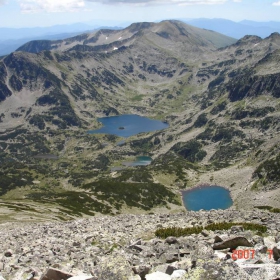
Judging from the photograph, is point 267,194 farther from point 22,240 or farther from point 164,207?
point 22,240

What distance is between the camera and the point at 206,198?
17612 cm

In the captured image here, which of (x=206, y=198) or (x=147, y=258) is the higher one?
(x=147, y=258)

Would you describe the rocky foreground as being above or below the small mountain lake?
above

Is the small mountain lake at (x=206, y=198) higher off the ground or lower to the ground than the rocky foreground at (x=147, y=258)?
lower

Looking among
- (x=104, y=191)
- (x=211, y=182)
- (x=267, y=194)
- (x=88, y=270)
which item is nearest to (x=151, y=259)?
(x=88, y=270)

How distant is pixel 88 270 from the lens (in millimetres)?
23406

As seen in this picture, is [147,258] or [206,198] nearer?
[147,258]

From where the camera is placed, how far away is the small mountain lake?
162 meters

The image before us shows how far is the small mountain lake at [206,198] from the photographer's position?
16184 centimetres

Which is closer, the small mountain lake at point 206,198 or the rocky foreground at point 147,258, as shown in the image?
the rocky foreground at point 147,258

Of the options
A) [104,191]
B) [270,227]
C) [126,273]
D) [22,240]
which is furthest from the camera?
[104,191]

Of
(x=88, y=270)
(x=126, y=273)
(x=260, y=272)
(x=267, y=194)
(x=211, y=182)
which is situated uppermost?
(x=260, y=272)

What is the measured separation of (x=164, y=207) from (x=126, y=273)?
5468 inches

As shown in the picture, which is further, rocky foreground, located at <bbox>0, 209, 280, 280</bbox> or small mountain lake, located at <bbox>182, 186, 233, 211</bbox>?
small mountain lake, located at <bbox>182, 186, 233, 211</bbox>
